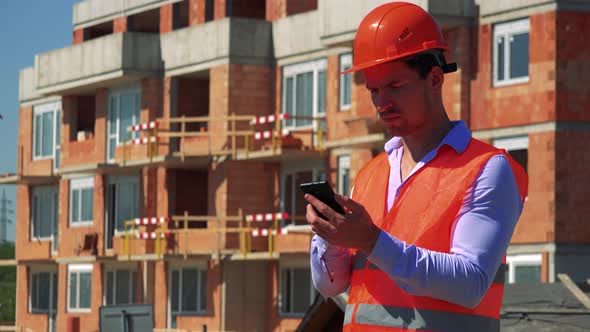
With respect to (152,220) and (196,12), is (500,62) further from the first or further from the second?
(196,12)

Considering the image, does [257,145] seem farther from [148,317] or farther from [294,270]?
[148,317]

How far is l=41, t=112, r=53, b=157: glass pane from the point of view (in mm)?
59125

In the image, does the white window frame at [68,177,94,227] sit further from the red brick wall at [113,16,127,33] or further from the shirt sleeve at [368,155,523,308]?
the shirt sleeve at [368,155,523,308]

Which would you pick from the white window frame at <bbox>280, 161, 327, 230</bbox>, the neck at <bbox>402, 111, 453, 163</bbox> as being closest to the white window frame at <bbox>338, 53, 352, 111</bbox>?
the white window frame at <bbox>280, 161, 327, 230</bbox>

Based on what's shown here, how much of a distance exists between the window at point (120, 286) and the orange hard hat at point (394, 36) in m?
47.4

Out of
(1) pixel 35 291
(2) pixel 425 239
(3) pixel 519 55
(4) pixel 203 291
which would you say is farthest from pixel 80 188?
(2) pixel 425 239

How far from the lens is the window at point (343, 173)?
4353cm

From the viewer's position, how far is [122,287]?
52938 millimetres

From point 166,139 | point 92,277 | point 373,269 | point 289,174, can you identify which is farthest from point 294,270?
point 373,269

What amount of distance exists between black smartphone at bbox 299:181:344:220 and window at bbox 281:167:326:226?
40725 millimetres

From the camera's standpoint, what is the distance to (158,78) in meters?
50.8

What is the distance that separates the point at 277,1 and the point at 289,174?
5.06m

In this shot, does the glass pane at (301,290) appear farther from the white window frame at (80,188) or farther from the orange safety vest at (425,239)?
the orange safety vest at (425,239)

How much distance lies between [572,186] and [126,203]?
→ 2018 centimetres
